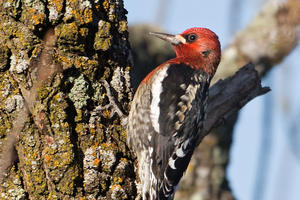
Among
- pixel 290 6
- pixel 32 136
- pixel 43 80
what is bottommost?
pixel 32 136

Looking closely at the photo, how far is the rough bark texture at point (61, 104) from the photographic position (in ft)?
9.16

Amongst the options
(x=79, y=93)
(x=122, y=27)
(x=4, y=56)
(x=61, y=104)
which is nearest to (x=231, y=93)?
(x=122, y=27)

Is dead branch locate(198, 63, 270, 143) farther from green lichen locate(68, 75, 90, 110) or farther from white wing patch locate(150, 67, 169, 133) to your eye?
green lichen locate(68, 75, 90, 110)

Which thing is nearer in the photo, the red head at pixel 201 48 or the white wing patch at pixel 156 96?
the white wing patch at pixel 156 96

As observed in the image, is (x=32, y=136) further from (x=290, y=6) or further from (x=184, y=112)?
(x=290, y=6)

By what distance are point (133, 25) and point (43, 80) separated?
4549mm

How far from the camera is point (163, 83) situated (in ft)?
12.6

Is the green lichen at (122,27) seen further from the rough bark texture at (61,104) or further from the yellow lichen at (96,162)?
the yellow lichen at (96,162)

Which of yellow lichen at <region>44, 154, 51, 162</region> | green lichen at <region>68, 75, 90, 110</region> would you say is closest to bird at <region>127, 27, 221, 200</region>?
green lichen at <region>68, 75, 90, 110</region>

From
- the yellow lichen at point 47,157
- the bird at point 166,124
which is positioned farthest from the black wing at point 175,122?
the yellow lichen at point 47,157

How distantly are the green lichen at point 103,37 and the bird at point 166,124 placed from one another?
619 mm

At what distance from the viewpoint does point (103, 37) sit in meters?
3.26

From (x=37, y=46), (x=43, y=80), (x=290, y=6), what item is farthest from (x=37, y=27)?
(x=290, y=6)

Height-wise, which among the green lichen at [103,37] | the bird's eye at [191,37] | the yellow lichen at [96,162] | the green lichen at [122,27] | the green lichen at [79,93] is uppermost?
the bird's eye at [191,37]
